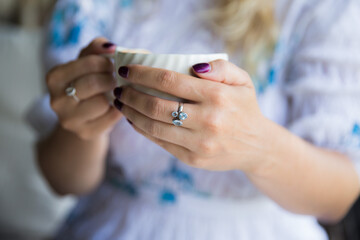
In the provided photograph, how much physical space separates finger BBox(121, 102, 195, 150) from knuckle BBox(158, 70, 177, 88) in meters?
0.05

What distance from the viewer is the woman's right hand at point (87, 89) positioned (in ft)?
1.52

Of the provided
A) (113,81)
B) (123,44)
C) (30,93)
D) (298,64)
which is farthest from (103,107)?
(30,93)

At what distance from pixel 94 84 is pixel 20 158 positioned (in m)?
0.97

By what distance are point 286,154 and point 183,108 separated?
0.70 ft

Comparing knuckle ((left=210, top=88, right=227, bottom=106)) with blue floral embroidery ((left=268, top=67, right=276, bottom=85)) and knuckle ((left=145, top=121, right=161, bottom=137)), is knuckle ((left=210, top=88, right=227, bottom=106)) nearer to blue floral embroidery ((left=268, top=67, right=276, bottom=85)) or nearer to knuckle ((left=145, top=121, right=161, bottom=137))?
knuckle ((left=145, top=121, right=161, bottom=137))

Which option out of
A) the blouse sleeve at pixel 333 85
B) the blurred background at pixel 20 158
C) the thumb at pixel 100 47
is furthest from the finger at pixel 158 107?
the blurred background at pixel 20 158

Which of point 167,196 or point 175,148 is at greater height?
point 175,148

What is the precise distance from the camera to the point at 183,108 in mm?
381

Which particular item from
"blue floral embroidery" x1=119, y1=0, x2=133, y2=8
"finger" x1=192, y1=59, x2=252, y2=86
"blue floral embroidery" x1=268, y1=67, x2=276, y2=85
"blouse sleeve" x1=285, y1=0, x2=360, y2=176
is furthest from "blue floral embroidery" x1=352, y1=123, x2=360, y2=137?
"blue floral embroidery" x1=119, y1=0, x2=133, y2=8

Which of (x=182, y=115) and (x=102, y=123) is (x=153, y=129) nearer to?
(x=182, y=115)

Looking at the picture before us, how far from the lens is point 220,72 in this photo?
0.39m

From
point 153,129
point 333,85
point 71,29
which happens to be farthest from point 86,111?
point 333,85

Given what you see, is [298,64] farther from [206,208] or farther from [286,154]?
[206,208]

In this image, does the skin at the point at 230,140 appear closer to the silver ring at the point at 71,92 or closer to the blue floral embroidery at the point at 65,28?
the silver ring at the point at 71,92
